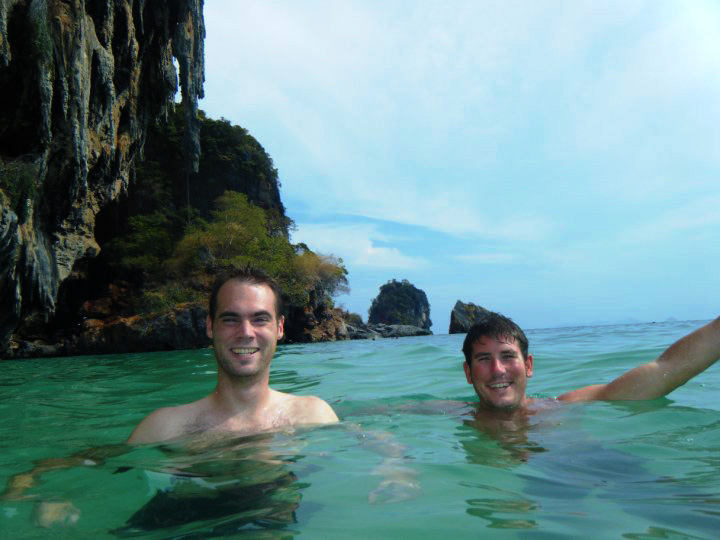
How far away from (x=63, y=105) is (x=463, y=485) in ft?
48.5

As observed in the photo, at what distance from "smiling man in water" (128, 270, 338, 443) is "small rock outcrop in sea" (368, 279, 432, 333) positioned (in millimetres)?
80496

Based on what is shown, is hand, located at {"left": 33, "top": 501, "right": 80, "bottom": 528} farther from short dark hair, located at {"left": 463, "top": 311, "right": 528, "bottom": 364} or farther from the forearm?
the forearm

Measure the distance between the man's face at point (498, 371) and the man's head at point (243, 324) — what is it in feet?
4.56

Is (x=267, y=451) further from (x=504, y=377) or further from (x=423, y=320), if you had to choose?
(x=423, y=320)

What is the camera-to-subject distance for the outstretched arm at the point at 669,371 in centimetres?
323

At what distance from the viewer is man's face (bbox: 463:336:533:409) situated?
3.63 m

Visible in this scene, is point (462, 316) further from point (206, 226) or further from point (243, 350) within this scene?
point (243, 350)

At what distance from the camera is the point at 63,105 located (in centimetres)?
1380

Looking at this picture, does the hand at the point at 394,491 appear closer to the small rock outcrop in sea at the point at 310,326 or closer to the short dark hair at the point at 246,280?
the short dark hair at the point at 246,280

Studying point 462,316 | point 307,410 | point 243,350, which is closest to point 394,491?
point 243,350

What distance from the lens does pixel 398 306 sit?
280 ft

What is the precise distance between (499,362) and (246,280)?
1750 mm

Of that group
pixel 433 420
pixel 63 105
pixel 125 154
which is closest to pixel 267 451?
pixel 433 420

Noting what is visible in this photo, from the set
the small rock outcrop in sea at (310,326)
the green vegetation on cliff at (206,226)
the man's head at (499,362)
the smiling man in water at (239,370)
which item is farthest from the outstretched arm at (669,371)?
the small rock outcrop in sea at (310,326)
